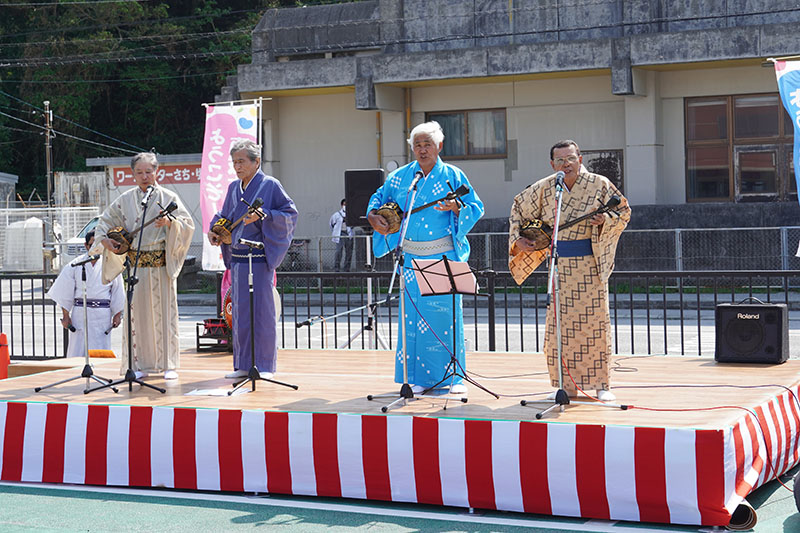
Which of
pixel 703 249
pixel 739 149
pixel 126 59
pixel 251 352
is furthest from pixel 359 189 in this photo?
pixel 126 59

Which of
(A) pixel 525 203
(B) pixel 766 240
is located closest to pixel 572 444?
(A) pixel 525 203

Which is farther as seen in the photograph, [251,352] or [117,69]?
[117,69]

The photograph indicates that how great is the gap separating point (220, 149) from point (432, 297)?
7633 millimetres

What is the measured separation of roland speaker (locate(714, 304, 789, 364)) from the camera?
8320 millimetres

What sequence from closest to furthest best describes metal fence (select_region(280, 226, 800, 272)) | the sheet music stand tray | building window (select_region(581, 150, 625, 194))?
the sheet music stand tray
metal fence (select_region(280, 226, 800, 272))
building window (select_region(581, 150, 625, 194))

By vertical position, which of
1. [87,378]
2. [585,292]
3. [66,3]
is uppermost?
[66,3]

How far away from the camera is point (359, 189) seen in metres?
13.6

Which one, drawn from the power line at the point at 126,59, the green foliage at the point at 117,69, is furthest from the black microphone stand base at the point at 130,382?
the green foliage at the point at 117,69

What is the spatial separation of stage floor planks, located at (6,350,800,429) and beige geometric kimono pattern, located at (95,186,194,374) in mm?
238

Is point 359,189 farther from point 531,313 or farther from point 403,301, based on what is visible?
point 403,301

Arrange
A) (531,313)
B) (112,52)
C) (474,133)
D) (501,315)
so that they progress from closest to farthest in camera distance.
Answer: (531,313) < (501,315) < (474,133) < (112,52)

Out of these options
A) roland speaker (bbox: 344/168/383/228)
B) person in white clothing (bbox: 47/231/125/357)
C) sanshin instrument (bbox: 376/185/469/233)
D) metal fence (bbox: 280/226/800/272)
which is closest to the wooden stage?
sanshin instrument (bbox: 376/185/469/233)

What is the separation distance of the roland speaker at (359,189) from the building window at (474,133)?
445 inches

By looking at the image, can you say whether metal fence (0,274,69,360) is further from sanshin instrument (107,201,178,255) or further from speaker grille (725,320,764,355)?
speaker grille (725,320,764,355)
